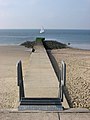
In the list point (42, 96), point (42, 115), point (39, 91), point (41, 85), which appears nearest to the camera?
point (42, 115)

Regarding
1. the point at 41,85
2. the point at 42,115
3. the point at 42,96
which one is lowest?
the point at 41,85

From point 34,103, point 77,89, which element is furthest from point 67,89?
point 34,103

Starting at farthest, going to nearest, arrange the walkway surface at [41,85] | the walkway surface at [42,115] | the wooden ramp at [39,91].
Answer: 1. the walkway surface at [41,85]
2. the wooden ramp at [39,91]
3. the walkway surface at [42,115]

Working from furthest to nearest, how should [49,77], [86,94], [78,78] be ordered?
[78,78] < [49,77] < [86,94]

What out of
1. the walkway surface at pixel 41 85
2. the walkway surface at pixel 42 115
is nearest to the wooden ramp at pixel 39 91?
the walkway surface at pixel 41 85

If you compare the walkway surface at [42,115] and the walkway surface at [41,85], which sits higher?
the walkway surface at [42,115]

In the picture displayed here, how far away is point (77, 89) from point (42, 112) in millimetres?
4264

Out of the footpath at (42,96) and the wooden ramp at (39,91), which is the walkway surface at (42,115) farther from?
the wooden ramp at (39,91)

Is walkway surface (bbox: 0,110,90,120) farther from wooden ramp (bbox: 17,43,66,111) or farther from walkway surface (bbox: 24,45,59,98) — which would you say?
walkway surface (bbox: 24,45,59,98)

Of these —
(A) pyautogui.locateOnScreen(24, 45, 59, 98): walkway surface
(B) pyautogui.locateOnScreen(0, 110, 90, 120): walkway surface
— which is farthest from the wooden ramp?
(B) pyautogui.locateOnScreen(0, 110, 90, 120): walkway surface

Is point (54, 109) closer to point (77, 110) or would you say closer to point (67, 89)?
point (77, 110)

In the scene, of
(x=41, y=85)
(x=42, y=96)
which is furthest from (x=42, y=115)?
(x=41, y=85)

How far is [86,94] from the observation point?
898cm

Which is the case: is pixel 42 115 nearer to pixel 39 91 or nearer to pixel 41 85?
pixel 39 91
